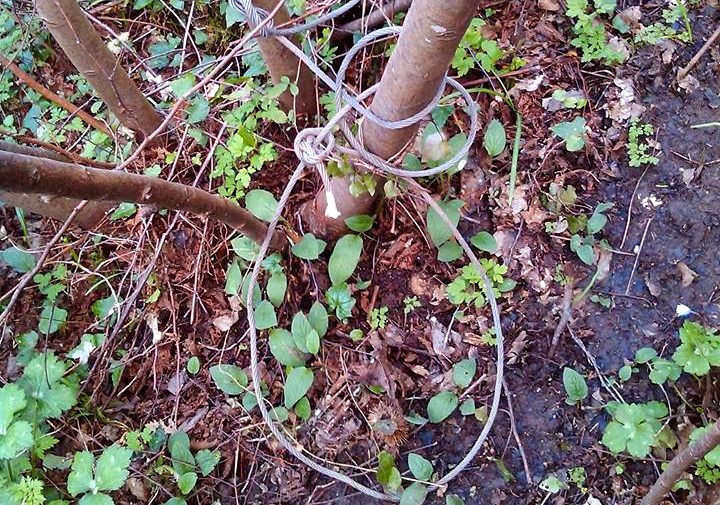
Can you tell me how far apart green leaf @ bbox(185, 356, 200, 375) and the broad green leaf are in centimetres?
89

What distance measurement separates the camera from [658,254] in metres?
1.96

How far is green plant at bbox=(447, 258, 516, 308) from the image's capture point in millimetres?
1956

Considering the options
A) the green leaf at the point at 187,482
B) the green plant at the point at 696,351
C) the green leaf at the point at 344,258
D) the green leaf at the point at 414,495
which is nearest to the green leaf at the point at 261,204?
the green leaf at the point at 344,258

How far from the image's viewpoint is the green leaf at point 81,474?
181cm

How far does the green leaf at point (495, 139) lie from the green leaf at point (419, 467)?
106 centimetres

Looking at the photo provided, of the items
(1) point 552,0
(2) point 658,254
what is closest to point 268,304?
(2) point 658,254

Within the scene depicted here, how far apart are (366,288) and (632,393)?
0.92m

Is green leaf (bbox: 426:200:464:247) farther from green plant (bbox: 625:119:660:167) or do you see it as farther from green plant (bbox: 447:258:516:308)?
green plant (bbox: 625:119:660:167)

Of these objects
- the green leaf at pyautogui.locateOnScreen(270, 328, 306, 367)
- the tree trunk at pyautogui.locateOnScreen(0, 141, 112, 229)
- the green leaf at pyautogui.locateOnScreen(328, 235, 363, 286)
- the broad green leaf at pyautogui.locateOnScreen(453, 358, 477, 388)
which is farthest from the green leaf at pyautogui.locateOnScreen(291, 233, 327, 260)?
the tree trunk at pyautogui.locateOnScreen(0, 141, 112, 229)

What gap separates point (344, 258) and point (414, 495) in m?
0.79

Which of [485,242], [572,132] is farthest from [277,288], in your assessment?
[572,132]

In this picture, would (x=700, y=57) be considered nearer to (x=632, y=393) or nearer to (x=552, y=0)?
(x=552, y=0)

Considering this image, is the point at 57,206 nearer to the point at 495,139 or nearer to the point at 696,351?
the point at 495,139

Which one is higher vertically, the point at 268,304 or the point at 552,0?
the point at 552,0
